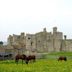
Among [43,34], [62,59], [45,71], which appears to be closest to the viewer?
[45,71]

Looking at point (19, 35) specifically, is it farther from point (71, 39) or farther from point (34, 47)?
point (71, 39)

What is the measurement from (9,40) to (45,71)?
6467cm

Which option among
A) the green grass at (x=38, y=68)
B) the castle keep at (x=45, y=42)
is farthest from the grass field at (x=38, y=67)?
the castle keep at (x=45, y=42)

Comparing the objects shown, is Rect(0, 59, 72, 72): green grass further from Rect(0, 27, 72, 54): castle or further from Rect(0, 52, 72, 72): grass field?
Rect(0, 27, 72, 54): castle

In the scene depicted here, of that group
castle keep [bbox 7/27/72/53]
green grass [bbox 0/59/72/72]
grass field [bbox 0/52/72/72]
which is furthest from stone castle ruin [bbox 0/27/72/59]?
green grass [bbox 0/59/72/72]

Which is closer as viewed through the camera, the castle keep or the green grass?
the green grass

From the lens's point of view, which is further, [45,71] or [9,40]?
[9,40]

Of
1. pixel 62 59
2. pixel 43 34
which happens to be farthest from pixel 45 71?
pixel 43 34

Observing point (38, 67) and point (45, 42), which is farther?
point (45, 42)

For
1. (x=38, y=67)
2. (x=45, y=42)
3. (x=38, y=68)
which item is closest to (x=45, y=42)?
(x=45, y=42)

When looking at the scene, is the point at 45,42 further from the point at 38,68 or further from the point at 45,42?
the point at 38,68

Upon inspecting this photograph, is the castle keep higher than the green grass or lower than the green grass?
higher

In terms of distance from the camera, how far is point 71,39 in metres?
87.2

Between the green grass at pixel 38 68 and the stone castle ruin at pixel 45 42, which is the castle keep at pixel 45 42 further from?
the green grass at pixel 38 68
